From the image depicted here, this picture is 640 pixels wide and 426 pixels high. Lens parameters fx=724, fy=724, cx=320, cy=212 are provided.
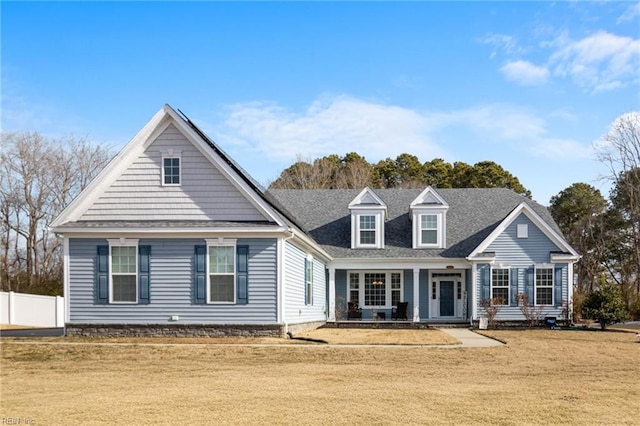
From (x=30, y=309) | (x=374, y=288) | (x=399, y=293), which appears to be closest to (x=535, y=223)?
(x=399, y=293)

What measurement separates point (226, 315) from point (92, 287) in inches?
160

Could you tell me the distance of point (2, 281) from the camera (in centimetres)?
4369

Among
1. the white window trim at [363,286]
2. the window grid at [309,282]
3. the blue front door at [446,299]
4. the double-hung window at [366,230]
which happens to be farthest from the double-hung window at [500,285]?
the window grid at [309,282]

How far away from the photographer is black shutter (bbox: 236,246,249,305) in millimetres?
20922

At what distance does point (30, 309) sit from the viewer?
106 ft

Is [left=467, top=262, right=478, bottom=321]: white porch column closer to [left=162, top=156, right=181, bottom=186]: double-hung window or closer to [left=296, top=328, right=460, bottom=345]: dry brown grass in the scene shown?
[left=296, top=328, right=460, bottom=345]: dry brown grass

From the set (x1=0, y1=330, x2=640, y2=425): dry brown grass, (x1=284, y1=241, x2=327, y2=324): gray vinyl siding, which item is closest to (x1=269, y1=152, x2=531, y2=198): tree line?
(x1=284, y1=241, x2=327, y2=324): gray vinyl siding

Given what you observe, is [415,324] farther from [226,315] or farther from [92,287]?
[92,287]

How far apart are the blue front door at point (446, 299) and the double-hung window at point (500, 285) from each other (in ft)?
8.41

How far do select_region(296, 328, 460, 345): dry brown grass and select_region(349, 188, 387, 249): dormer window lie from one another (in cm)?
709

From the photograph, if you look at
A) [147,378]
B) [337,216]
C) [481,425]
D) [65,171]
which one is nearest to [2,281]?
[65,171]

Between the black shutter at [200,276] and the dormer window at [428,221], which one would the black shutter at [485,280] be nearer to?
the dormer window at [428,221]

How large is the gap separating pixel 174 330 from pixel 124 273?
2247 mm

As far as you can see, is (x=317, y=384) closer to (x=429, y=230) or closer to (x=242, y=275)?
(x=242, y=275)
